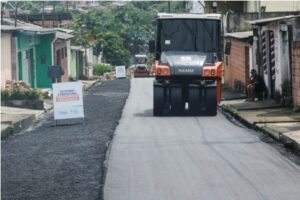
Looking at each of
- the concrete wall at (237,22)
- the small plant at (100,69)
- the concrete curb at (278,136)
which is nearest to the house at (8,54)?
the concrete wall at (237,22)

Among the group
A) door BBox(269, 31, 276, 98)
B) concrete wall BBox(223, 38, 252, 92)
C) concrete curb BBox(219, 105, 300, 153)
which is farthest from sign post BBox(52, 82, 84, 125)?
concrete wall BBox(223, 38, 252, 92)

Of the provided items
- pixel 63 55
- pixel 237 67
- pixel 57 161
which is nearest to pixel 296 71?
pixel 57 161

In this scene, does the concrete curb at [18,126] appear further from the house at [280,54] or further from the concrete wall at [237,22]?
the concrete wall at [237,22]

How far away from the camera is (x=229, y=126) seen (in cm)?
2062

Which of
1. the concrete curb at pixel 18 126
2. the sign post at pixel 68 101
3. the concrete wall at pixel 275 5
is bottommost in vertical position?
the concrete curb at pixel 18 126

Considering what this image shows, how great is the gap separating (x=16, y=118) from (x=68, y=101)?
9.44 ft

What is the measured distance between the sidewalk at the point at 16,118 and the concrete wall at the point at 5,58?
12.5 feet

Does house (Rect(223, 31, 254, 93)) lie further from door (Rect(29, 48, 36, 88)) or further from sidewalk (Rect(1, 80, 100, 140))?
door (Rect(29, 48, 36, 88))

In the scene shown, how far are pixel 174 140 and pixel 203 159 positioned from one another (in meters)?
3.28

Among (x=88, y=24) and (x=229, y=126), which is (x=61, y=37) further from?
(x=88, y=24)

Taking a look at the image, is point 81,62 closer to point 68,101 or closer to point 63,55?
point 63,55

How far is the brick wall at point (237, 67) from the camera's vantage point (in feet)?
116

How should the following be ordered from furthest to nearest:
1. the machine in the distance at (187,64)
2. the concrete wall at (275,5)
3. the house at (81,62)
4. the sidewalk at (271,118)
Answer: the house at (81,62) → the concrete wall at (275,5) → the machine in the distance at (187,64) → the sidewalk at (271,118)

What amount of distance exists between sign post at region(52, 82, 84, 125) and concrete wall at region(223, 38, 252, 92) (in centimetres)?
1390
